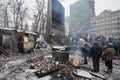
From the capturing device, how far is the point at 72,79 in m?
6.87

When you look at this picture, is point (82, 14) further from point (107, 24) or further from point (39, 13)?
point (39, 13)

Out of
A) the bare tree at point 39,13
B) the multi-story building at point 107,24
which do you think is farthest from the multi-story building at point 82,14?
the bare tree at point 39,13

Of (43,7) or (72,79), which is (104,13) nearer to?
(43,7)

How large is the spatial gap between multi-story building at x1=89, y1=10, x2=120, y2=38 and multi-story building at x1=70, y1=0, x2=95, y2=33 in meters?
5.53

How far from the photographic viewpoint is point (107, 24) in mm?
74188

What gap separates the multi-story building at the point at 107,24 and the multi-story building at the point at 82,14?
218 inches

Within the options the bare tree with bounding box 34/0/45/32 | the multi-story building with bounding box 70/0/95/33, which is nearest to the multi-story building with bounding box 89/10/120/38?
the multi-story building with bounding box 70/0/95/33

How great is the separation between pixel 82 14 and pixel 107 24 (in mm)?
12797

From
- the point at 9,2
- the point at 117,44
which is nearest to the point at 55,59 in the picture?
the point at 117,44

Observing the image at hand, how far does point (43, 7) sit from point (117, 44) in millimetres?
25926

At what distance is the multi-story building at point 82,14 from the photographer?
225 feet

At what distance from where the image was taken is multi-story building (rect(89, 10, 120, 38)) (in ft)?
224

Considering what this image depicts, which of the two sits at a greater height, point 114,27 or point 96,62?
point 114,27

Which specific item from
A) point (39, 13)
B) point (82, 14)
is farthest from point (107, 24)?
point (39, 13)
